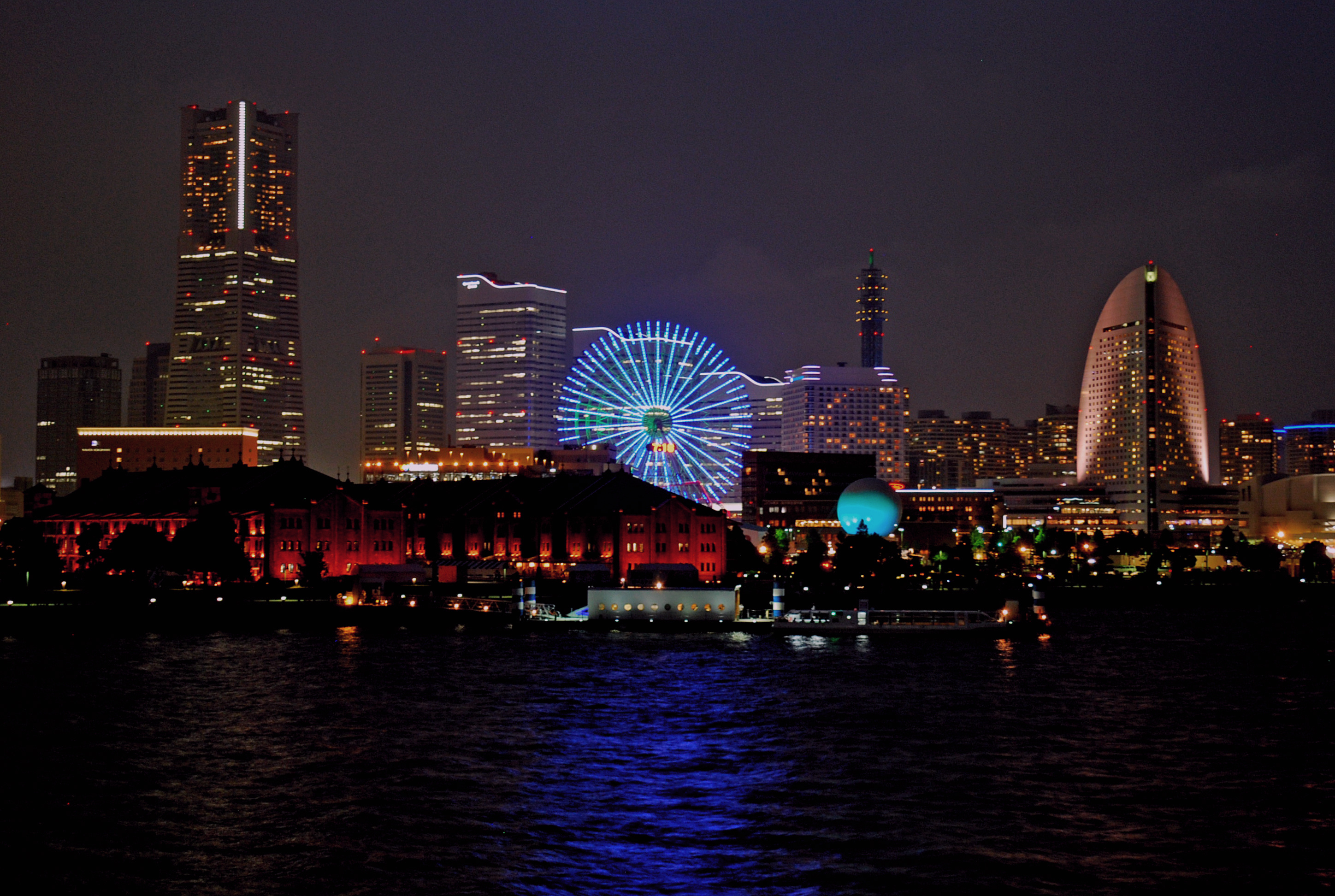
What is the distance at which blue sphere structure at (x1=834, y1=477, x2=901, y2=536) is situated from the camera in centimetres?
17300

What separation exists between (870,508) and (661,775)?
425 ft

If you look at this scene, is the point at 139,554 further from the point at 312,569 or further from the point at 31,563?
the point at 312,569

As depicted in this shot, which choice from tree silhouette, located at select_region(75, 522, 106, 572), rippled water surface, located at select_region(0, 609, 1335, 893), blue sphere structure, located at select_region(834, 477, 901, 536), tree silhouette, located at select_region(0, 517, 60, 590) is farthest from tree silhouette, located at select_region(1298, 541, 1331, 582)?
tree silhouette, located at select_region(0, 517, 60, 590)

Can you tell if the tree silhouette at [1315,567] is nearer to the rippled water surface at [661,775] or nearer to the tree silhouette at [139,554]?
the rippled water surface at [661,775]


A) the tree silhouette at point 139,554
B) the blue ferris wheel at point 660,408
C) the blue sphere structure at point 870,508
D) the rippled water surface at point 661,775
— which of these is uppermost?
the blue ferris wheel at point 660,408

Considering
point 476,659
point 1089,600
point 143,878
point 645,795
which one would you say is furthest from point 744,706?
point 1089,600

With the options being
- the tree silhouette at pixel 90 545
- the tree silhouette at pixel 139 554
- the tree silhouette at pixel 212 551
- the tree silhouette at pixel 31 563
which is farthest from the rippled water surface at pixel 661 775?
the tree silhouette at pixel 90 545

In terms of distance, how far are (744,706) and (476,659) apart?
2433cm

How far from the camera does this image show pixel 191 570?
121 meters

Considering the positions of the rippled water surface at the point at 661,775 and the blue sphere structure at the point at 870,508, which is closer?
→ the rippled water surface at the point at 661,775

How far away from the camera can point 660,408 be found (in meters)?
167

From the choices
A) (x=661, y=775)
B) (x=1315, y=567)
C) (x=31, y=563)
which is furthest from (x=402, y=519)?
(x=1315, y=567)

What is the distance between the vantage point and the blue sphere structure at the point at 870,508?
173 m

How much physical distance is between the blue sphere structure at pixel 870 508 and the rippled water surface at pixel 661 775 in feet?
303
